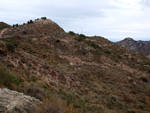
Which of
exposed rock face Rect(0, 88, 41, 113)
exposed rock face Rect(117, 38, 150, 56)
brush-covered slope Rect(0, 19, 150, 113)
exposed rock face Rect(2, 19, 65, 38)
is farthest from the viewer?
exposed rock face Rect(117, 38, 150, 56)

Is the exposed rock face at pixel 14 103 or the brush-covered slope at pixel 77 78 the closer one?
the exposed rock face at pixel 14 103

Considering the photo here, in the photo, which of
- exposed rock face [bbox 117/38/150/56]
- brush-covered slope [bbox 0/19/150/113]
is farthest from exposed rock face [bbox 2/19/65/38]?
exposed rock face [bbox 117/38/150/56]

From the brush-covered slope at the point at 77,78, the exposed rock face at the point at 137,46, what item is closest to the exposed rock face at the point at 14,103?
the brush-covered slope at the point at 77,78

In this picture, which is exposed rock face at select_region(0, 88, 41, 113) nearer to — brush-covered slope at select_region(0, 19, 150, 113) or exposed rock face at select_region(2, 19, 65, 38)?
brush-covered slope at select_region(0, 19, 150, 113)

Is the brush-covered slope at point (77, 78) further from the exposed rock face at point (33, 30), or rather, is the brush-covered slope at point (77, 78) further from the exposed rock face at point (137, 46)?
the exposed rock face at point (137, 46)

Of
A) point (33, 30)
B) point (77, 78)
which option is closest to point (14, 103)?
point (77, 78)

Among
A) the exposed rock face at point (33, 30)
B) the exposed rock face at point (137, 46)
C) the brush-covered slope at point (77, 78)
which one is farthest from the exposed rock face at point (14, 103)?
the exposed rock face at point (137, 46)

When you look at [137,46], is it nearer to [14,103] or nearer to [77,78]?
[77,78]

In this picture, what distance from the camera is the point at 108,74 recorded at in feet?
55.0

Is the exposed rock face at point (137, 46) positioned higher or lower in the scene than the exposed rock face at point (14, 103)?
higher

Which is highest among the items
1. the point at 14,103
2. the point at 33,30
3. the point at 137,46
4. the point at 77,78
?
the point at 137,46

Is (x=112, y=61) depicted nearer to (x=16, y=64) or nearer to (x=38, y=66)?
(x=38, y=66)

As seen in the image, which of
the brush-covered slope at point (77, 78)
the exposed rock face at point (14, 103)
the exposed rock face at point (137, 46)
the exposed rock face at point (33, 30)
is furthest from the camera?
the exposed rock face at point (137, 46)

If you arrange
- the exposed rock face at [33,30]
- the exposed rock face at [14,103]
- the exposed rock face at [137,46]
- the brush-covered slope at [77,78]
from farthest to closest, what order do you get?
the exposed rock face at [137,46], the exposed rock face at [33,30], the brush-covered slope at [77,78], the exposed rock face at [14,103]
